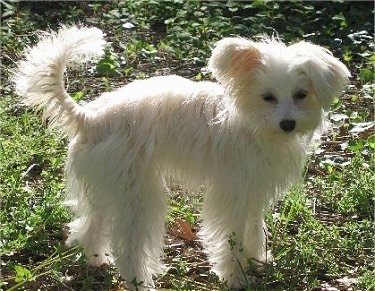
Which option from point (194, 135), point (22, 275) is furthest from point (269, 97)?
point (22, 275)

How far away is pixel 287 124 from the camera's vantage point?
3986 millimetres

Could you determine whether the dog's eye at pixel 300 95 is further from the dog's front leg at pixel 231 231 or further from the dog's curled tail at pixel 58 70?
the dog's curled tail at pixel 58 70

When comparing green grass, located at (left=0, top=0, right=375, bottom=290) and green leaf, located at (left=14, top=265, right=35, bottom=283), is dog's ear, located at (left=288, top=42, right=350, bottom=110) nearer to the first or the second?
green grass, located at (left=0, top=0, right=375, bottom=290)

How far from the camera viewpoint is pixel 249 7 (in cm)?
895

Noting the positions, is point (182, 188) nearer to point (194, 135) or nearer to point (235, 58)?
point (194, 135)

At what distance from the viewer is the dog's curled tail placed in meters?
4.20

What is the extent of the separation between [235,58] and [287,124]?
45 centimetres

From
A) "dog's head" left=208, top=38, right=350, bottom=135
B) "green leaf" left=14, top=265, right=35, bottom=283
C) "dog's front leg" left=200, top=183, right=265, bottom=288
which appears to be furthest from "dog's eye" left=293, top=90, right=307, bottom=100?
"green leaf" left=14, top=265, right=35, bottom=283

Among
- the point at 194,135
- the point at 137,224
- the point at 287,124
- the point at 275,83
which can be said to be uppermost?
the point at 275,83

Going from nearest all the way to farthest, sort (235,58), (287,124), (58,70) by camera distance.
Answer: (287,124) < (235,58) < (58,70)

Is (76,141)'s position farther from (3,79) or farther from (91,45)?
(3,79)

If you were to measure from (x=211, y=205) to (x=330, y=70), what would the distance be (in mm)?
957

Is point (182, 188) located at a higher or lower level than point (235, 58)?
lower

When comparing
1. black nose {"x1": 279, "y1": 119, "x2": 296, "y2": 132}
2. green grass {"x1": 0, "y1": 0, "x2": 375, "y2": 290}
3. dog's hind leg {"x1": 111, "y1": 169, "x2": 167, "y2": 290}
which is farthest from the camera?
green grass {"x1": 0, "y1": 0, "x2": 375, "y2": 290}
